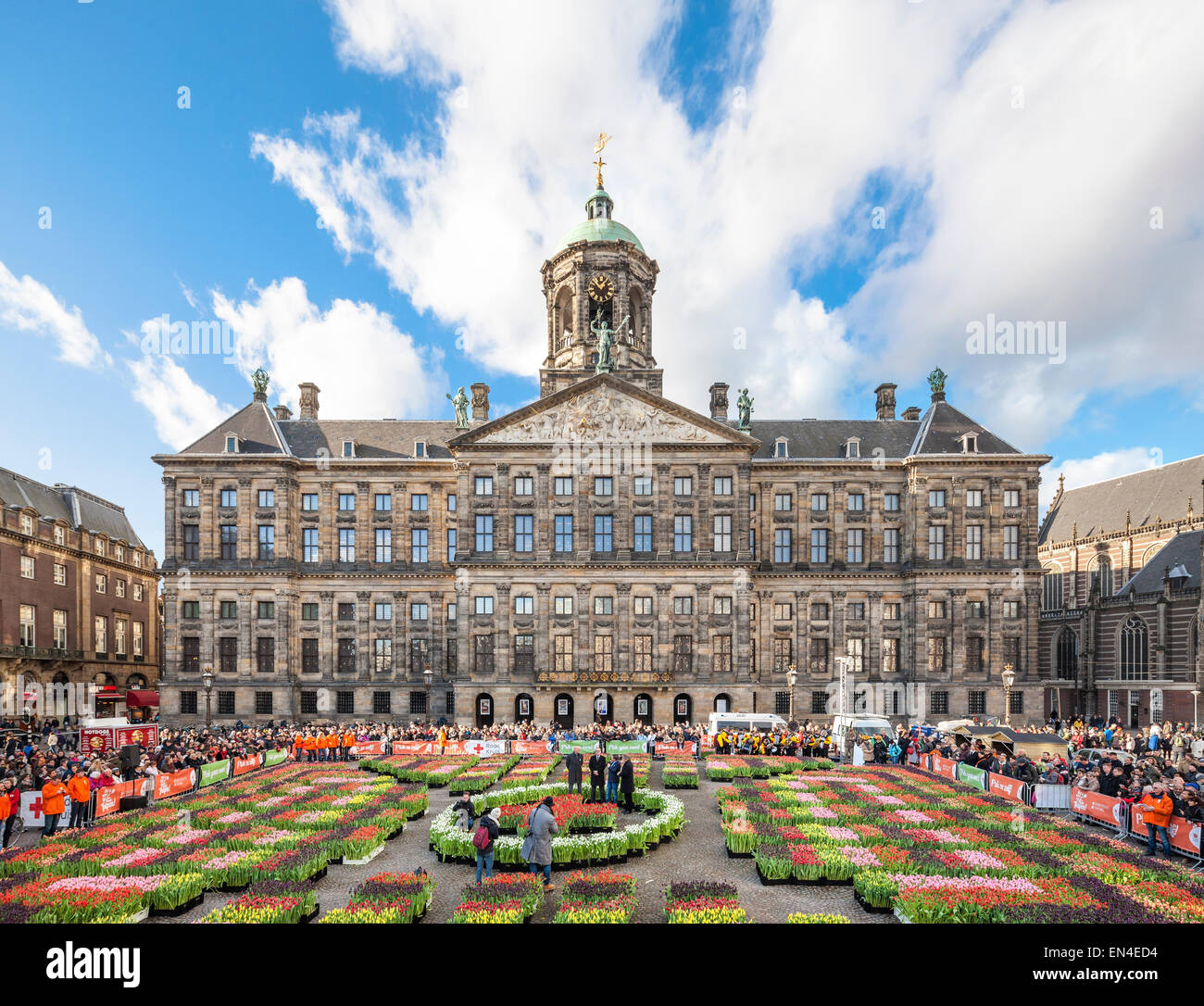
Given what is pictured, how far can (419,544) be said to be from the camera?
58812mm

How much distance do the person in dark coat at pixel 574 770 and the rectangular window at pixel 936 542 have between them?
1635 inches

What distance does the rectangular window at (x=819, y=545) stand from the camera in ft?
192

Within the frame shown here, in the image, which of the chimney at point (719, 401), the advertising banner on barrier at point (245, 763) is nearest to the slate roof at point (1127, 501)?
the chimney at point (719, 401)

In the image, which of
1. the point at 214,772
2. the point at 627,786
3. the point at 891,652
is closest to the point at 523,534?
the point at 214,772

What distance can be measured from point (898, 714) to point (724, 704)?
1452cm

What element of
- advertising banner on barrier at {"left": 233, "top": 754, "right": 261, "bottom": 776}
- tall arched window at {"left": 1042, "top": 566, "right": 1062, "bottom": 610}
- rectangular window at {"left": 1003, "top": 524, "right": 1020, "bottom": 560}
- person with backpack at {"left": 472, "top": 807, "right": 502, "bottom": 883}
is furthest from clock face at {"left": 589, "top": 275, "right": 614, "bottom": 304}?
tall arched window at {"left": 1042, "top": 566, "right": 1062, "bottom": 610}

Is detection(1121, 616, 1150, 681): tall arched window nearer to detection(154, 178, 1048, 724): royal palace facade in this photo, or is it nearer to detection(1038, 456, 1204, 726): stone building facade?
detection(1038, 456, 1204, 726): stone building facade

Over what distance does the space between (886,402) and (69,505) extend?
256 ft

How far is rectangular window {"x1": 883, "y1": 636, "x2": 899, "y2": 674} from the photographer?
5738 cm

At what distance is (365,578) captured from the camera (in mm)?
58000

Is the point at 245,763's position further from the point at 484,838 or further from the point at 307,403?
the point at 307,403

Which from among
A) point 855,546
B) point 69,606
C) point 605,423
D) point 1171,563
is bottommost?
point 69,606

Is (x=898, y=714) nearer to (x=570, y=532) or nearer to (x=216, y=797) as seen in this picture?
(x=570, y=532)
